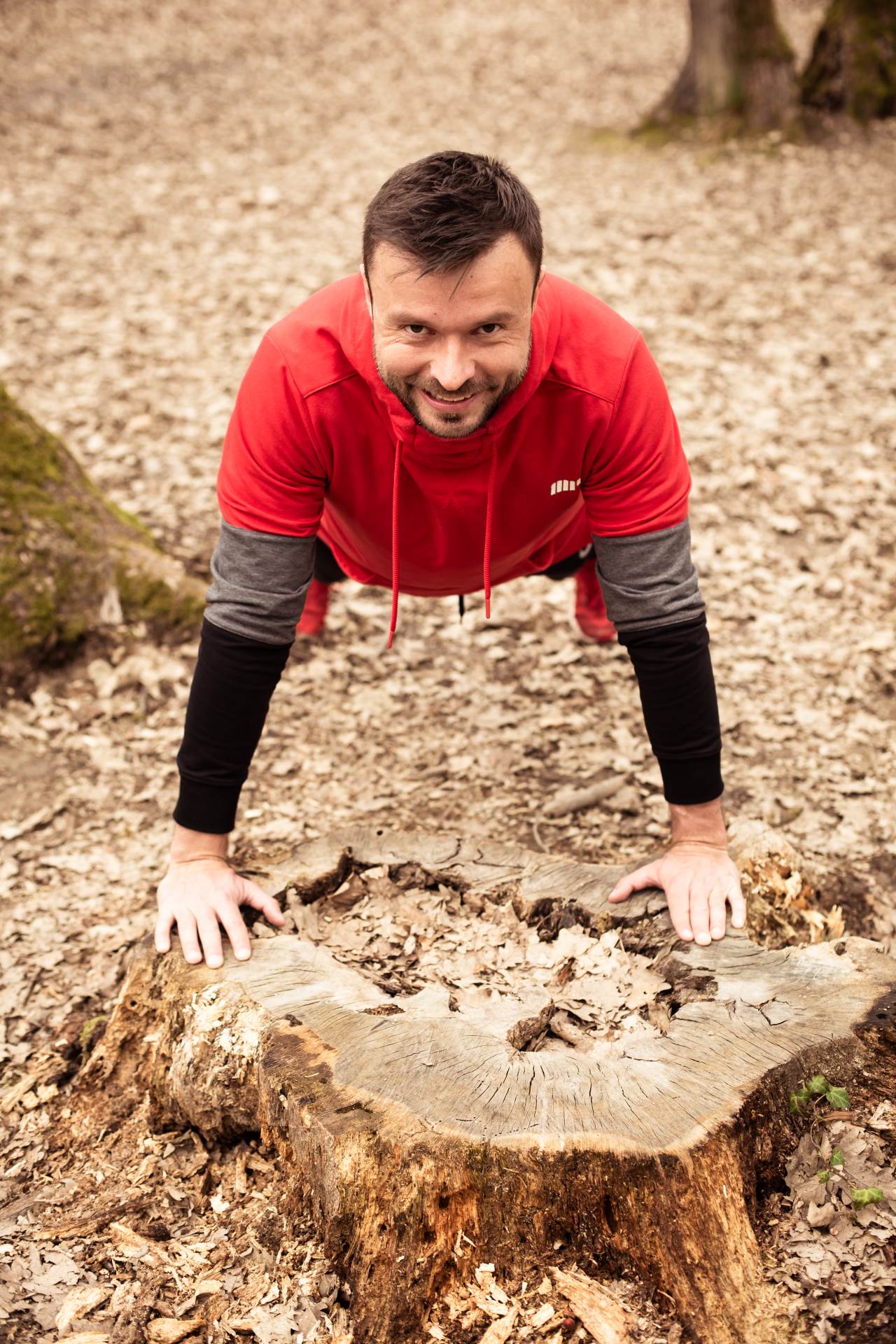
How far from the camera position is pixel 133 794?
3697 mm

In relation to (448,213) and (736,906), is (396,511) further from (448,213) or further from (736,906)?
(736,906)

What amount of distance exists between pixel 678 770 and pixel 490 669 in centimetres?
172

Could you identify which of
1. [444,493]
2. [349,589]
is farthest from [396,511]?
[349,589]

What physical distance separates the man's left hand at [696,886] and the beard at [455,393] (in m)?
1.12

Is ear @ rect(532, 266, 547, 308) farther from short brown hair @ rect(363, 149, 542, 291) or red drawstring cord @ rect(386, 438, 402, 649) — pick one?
red drawstring cord @ rect(386, 438, 402, 649)

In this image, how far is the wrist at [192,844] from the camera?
2678 mm

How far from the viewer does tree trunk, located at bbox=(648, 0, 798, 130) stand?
8.40m

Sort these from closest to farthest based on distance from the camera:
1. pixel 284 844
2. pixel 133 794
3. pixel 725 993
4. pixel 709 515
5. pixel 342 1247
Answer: pixel 342 1247
pixel 725 993
pixel 284 844
pixel 133 794
pixel 709 515

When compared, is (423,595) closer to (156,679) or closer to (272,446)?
(272,446)

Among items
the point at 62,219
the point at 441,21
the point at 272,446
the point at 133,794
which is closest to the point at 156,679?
the point at 133,794

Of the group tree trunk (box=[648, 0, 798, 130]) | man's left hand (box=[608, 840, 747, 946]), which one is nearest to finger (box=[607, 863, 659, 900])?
man's left hand (box=[608, 840, 747, 946])

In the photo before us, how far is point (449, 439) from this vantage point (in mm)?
2350

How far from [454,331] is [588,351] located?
1.51 ft

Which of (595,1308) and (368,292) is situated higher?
(368,292)
